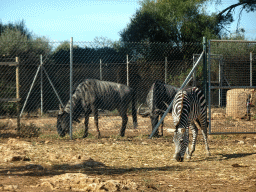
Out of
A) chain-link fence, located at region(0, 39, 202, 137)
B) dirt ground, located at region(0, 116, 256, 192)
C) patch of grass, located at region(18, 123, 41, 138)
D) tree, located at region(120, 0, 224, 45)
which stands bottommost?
dirt ground, located at region(0, 116, 256, 192)

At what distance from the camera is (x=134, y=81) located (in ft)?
50.1

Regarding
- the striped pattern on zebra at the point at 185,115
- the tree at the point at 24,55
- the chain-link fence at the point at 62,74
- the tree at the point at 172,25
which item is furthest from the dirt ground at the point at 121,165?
the tree at the point at 172,25

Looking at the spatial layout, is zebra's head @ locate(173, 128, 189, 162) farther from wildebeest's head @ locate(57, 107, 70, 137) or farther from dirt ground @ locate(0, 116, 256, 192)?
wildebeest's head @ locate(57, 107, 70, 137)

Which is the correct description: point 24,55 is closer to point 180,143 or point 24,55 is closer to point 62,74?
point 62,74

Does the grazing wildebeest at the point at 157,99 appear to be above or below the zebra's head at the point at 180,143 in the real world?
above

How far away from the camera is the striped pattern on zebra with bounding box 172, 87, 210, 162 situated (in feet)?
19.4

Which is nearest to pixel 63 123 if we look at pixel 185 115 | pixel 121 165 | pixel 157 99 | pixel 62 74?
pixel 157 99

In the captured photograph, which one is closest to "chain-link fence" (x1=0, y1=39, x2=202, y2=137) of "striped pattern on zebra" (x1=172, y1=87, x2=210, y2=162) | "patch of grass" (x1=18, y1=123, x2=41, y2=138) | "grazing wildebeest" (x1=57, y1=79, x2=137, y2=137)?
"grazing wildebeest" (x1=57, y1=79, x2=137, y2=137)

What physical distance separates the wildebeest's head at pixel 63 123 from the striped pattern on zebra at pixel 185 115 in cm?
375

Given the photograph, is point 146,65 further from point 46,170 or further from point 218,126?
point 46,170

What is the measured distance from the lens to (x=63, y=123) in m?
9.22

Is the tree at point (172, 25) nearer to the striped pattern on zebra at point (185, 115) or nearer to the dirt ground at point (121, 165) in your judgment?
the dirt ground at point (121, 165)

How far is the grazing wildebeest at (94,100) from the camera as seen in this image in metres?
9.31

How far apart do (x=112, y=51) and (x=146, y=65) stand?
445 centimetres
